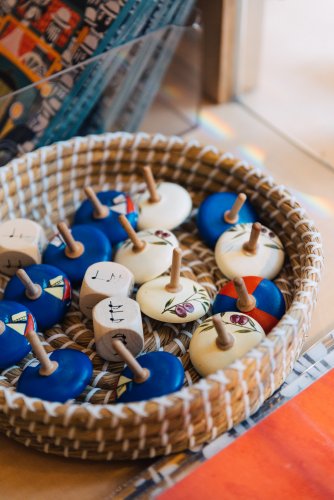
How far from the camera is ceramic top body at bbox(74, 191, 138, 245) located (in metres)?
0.95

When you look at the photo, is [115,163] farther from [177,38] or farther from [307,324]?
[307,324]

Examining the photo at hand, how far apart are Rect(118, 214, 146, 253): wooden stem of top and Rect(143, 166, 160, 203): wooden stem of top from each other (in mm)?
88

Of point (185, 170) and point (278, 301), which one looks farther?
point (185, 170)

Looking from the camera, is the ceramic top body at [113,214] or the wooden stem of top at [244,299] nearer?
the wooden stem of top at [244,299]

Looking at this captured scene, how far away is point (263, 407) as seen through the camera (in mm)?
782

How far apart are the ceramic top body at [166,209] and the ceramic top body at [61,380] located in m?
0.26

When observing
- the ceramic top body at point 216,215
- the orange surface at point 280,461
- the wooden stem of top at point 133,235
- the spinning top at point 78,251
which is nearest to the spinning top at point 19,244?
the spinning top at point 78,251

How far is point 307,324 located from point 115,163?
1.38 feet

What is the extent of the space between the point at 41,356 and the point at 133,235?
0.71 ft

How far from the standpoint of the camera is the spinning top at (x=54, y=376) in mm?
744

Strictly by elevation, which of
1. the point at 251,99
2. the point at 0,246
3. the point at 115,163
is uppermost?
the point at 251,99

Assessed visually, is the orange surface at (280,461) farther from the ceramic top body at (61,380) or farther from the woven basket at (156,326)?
the ceramic top body at (61,380)

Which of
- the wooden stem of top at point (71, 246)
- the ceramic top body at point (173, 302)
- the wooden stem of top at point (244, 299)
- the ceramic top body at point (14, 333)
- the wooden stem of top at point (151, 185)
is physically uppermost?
the wooden stem of top at point (244, 299)

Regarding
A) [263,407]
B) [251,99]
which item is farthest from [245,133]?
[263,407]
